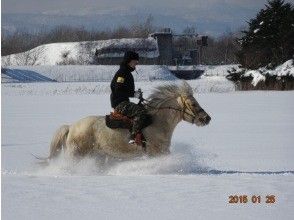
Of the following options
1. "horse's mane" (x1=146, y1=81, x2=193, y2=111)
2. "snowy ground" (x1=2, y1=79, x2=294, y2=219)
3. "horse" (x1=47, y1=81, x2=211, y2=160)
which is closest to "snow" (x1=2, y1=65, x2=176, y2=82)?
"snowy ground" (x1=2, y1=79, x2=294, y2=219)

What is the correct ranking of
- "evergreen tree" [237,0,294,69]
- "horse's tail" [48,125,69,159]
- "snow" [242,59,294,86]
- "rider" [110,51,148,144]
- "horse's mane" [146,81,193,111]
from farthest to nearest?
"evergreen tree" [237,0,294,69], "snow" [242,59,294,86], "horse's tail" [48,125,69,159], "horse's mane" [146,81,193,111], "rider" [110,51,148,144]

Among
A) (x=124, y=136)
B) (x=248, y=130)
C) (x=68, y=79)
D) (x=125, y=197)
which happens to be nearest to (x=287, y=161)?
(x=124, y=136)

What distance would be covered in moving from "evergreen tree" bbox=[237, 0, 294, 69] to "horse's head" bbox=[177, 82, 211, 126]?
2851 cm

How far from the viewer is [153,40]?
255 ft

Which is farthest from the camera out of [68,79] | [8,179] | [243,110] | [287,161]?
[68,79]

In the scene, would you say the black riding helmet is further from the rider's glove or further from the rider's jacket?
the rider's glove

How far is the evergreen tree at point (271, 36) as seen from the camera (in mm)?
36156

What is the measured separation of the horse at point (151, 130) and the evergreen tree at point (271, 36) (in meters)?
28.4

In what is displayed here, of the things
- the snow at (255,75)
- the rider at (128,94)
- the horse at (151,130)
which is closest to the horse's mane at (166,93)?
the horse at (151,130)

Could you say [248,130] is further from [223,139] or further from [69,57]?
[69,57]

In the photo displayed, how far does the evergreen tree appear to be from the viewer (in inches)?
1423

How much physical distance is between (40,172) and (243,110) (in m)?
14.6

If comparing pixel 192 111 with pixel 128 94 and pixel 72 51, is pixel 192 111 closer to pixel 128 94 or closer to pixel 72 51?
pixel 128 94

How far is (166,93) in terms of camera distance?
909 cm
